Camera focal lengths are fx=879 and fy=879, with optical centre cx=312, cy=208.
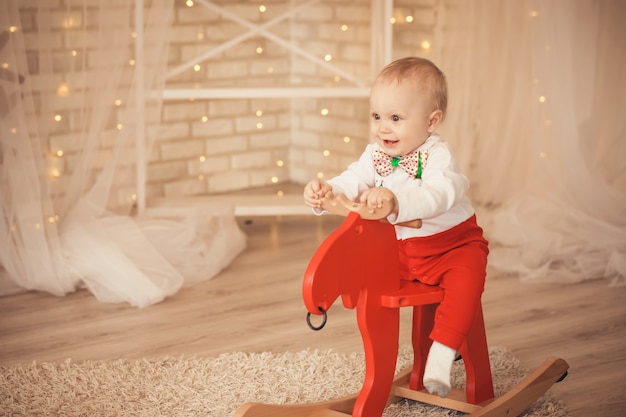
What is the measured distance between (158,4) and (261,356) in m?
1.31

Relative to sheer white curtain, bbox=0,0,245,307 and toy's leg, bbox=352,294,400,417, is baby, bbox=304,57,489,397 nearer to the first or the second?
toy's leg, bbox=352,294,400,417

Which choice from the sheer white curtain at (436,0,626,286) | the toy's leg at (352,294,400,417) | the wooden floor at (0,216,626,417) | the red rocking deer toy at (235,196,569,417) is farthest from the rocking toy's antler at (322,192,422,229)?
the sheer white curtain at (436,0,626,286)

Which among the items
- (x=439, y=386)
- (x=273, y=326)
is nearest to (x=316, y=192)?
(x=439, y=386)

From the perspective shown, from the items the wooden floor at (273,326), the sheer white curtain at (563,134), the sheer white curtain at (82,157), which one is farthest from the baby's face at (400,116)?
the sheer white curtain at (563,134)

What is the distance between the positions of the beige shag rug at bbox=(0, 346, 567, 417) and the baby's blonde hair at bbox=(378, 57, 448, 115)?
2.28 ft

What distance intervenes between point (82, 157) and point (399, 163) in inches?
52.6

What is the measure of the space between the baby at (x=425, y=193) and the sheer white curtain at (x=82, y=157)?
108 cm

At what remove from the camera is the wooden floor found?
2221 millimetres

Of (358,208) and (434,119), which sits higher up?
(434,119)

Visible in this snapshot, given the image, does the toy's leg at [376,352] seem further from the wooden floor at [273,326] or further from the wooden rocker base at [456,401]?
the wooden floor at [273,326]

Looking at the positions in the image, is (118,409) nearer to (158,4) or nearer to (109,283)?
(109,283)

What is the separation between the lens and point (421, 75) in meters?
1.73

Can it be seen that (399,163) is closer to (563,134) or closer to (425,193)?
(425,193)

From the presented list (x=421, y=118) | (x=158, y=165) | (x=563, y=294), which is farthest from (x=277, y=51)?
(x=421, y=118)
